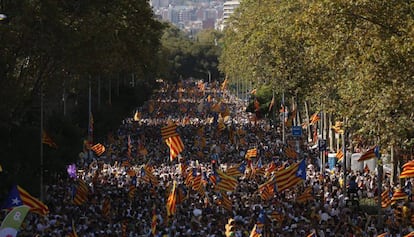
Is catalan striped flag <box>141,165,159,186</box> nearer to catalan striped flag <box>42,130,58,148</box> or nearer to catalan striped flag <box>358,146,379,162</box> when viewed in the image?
catalan striped flag <box>42,130,58,148</box>

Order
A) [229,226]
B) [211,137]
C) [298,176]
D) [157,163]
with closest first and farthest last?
[229,226]
[298,176]
[157,163]
[211,137]

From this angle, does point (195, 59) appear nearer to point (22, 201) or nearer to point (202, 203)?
point (202, 203)

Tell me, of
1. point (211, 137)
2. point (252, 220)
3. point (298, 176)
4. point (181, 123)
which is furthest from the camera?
point (181, 123)

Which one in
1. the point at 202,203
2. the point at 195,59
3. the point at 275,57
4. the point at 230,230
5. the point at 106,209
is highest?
the point at 275,57

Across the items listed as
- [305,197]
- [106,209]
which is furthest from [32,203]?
[305,197]

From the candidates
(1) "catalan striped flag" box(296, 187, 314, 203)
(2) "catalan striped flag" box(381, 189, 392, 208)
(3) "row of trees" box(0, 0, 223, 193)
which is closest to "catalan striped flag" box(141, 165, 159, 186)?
(3) "row of trees" box(0, 0, 223, 193)

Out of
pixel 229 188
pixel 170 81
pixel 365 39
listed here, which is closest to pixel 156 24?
pixel 229 188

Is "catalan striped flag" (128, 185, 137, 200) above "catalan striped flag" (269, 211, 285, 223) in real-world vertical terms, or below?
below

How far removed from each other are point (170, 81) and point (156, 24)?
108040mm

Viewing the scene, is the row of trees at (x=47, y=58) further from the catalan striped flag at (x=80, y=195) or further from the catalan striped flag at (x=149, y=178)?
the catalan striped flag at (x=149, y=178)

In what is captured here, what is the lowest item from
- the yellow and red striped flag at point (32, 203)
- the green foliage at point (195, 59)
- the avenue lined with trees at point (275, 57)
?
the green foliage at point (195, 59)

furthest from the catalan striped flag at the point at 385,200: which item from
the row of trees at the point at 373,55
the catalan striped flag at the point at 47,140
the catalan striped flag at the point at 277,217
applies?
the catalan striped flag at the point at 47,140

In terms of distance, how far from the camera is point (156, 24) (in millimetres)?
50031

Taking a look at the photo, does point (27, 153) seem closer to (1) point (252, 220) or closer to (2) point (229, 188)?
(2) point (229, 188)
